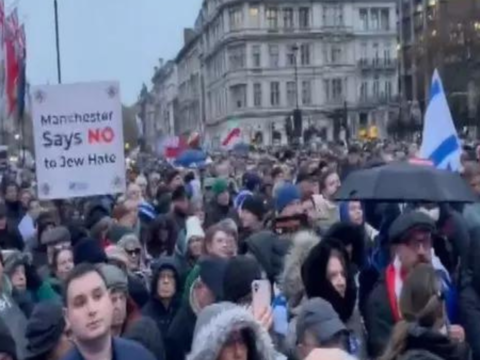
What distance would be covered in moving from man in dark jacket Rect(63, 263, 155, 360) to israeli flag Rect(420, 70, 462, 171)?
5.97 meters

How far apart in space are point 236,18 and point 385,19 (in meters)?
13.3

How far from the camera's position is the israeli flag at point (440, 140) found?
1109 cm

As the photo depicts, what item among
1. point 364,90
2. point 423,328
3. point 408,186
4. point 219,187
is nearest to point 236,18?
point 364,90

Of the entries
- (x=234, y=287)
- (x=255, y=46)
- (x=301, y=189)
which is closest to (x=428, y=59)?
(x=255, y=46)

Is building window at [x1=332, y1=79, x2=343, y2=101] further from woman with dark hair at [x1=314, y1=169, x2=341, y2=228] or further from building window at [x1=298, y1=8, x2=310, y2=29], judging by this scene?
woman with dark hair at [x1=314, y1=169, x2=341, y2=228]

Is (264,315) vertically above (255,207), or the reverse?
(255,207)

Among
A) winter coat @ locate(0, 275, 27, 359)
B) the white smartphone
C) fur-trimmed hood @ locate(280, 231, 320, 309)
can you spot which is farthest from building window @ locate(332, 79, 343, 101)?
the white smartphone

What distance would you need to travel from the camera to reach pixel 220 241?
853 centimetres

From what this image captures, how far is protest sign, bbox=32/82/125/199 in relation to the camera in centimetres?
1103

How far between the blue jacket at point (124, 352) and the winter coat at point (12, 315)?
1.65m

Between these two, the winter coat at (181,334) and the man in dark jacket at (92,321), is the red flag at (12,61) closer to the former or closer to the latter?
the winter coat at (181,334)

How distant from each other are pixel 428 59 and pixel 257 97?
39.0 metres

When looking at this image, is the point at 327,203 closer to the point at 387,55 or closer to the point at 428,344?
the point at 428,344

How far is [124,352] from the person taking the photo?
17.6 ft
